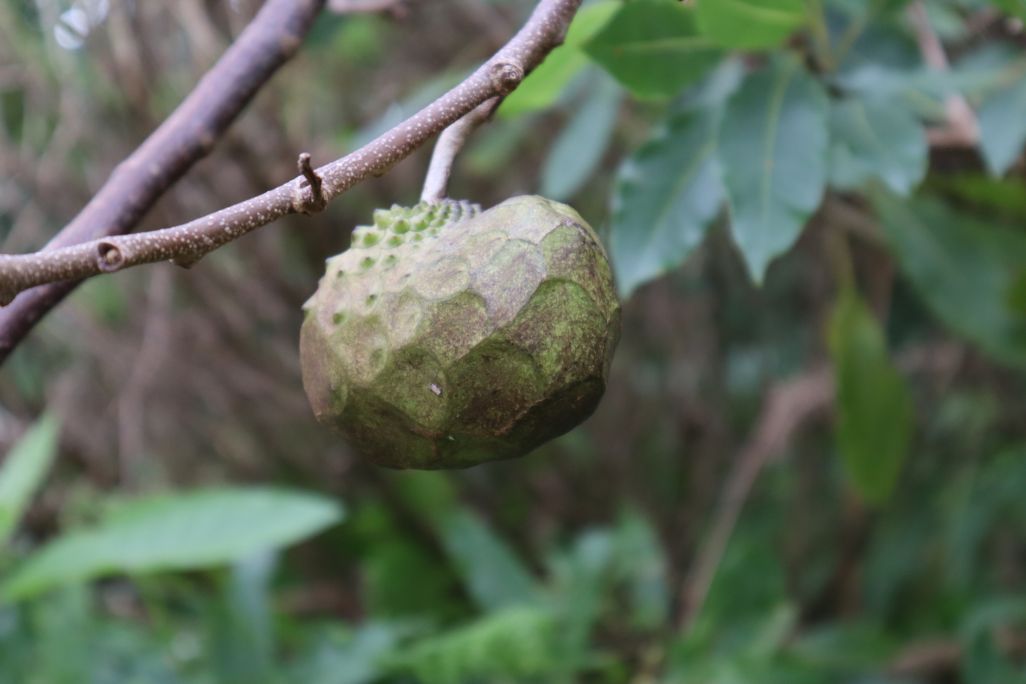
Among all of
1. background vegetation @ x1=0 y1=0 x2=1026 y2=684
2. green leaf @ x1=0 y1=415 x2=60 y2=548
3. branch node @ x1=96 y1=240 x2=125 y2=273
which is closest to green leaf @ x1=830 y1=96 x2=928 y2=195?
background vegetation @ x1=0 y1=0 x2=1026 y2=684

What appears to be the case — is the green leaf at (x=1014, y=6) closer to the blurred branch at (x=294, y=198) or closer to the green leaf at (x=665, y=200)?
the green leaf at (x=665, y=200)

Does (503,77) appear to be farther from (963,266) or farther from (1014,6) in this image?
(963,266)

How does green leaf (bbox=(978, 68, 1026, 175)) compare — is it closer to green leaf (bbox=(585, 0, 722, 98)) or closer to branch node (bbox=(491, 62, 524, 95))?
green leaf (bbox=(585, 0, 722, 98))

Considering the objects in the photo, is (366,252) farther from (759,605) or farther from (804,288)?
(804,288)

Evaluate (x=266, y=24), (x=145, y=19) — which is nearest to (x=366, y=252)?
(x=266, y=24)

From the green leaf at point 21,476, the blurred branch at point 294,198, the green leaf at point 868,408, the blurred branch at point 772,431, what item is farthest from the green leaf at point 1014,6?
the green leaf at point 21,476

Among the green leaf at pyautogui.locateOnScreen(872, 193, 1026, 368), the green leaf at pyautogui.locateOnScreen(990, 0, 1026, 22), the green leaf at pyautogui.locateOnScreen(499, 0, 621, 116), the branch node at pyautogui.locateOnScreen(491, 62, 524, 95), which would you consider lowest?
the green leaf at pyautogui.locateOnScreen(872, 193, 1026, 368)

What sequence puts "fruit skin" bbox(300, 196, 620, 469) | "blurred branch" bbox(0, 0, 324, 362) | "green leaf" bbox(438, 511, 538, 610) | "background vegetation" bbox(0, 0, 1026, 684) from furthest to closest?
"green leaf" bbox(438, 511, 538, 610)
"background vegetation" bbox(0, 0, 1026, 684)
"blurred branch" bbox(0, 0, 324, 362)
"fruit skin" bbox(300, 196, 620, 469)
